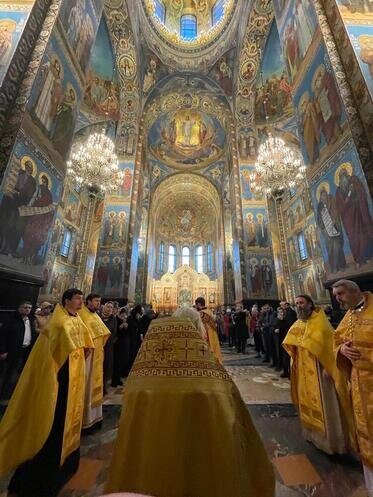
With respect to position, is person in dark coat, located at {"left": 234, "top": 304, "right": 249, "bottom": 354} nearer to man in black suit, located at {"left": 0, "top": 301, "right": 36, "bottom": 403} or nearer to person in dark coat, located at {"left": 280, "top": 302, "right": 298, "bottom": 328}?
person in dark coat, located at {"left": 280, "top": 302, "right": 298, "bottom": 328}

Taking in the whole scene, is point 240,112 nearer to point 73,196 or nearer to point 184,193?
point 184,193

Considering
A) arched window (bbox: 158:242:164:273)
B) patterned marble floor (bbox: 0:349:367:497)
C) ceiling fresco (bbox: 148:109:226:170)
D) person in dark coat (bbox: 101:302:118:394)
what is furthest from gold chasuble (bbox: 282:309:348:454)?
arched window (bbox: 158:242:164:273)

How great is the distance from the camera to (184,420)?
4.07 feet

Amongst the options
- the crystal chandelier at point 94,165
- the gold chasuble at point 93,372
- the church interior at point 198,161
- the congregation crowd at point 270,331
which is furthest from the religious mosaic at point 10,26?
the congregation crowd at point 270,331

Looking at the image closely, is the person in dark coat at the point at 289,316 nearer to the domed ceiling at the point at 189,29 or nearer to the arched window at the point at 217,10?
the domed ceiling at the point at 189,29

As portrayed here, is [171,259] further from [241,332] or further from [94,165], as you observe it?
[94,165]

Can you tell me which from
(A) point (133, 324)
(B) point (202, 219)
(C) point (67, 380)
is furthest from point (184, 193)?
(C) point (67, 380)

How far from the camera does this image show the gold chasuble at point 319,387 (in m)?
2.29

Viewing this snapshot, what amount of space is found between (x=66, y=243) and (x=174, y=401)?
15.6 meters

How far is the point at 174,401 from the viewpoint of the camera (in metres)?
1.26

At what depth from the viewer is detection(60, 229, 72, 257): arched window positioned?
14.4 meters

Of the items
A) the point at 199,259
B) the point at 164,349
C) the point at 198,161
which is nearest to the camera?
the point at 164,349

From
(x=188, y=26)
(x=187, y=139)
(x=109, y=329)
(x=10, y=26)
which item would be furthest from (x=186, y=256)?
(x=10, y=26)

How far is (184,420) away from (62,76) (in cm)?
756
